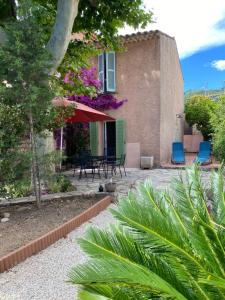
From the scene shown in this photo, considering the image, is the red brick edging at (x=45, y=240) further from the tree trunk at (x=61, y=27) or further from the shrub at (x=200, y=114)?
the shrub at (x=200, y=114)

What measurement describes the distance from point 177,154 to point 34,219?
12043 mm

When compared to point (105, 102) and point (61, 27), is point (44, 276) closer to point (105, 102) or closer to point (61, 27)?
point (61, 27)

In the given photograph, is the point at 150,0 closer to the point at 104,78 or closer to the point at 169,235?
the point at 104,78

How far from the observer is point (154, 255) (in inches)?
89.0

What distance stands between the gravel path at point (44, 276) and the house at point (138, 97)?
11709 mm

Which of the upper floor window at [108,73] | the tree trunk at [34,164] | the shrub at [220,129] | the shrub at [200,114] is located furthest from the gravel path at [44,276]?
the shrub at [200,114]

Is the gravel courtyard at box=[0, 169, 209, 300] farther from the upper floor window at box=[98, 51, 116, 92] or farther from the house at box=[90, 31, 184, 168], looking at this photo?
the upper floor window at box=[98, 51, 116, 92]

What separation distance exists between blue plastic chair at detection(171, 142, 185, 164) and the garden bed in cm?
931

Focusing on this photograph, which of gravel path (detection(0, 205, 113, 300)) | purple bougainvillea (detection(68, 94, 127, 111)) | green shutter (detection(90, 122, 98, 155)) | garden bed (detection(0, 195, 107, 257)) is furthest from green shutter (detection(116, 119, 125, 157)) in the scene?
gravel path (detection(0, 205, 113, 300))

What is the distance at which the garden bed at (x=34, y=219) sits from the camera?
569cm

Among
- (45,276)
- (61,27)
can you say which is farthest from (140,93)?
(45,276)

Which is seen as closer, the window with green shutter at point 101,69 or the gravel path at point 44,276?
the gravel path at point 44,276

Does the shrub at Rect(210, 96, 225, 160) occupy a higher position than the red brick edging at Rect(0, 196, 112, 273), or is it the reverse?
the shrub at Rect(210, 96, 225, 160)

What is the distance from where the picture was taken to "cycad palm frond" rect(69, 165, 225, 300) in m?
1.89
